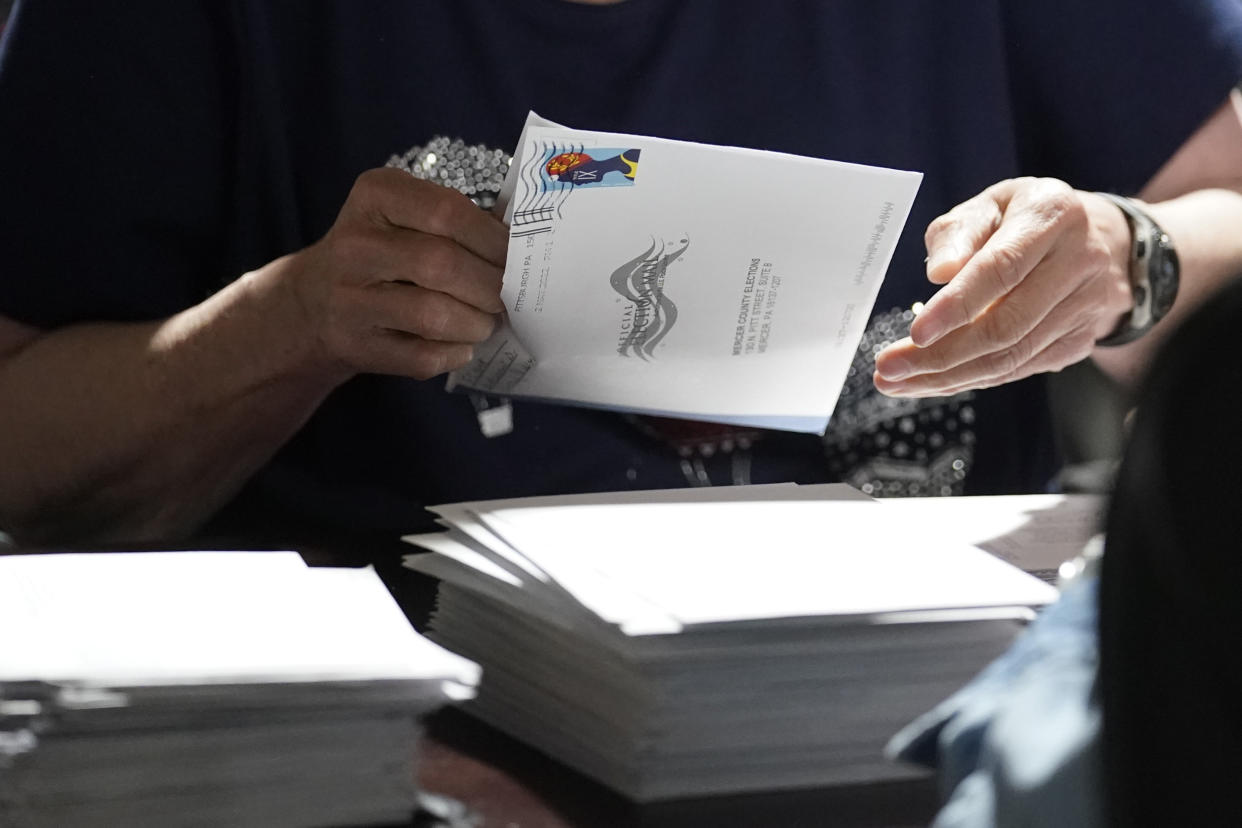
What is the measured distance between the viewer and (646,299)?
0.90 metres

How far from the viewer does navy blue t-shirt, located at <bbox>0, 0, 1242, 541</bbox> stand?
1055mm

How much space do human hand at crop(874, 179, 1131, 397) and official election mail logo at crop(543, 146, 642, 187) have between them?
0.22 meters

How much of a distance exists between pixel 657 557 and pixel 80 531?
22.5 inches

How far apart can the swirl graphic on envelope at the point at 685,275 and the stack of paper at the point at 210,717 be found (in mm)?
317

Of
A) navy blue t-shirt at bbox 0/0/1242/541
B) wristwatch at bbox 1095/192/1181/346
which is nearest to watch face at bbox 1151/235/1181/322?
wristwatch at bbox 1095/192/1181/346

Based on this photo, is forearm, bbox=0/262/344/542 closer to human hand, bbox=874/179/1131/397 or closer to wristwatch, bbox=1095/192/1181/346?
human hand, bbox=874/179/1131/397

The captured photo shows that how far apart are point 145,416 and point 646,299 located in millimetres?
407

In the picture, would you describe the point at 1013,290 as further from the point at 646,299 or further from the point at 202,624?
the point at 202,624

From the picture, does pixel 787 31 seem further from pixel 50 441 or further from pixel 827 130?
pixel 50 441

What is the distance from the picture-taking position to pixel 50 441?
107 centimetres

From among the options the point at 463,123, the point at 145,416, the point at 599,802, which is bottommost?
the point at 599,802

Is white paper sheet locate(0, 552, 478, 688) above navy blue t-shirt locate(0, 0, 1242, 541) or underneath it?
underneath

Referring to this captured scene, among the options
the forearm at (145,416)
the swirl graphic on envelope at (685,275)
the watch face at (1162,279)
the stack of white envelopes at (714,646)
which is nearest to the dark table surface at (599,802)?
the stack of white envelopes at (714,646)

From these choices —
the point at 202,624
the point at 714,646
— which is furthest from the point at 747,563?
the point at 202,624
